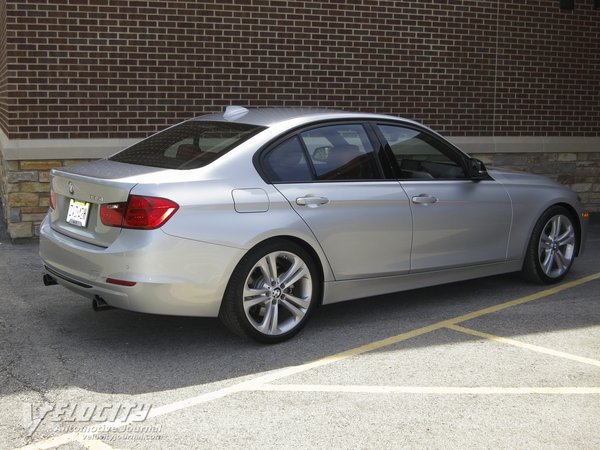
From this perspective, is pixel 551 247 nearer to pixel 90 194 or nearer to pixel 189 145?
pixel 189 145

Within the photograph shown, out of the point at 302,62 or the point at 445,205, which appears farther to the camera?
the point at 302,62

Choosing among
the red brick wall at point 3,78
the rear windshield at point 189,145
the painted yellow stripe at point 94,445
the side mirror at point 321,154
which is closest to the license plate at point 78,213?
the rear windshield at point 189,145

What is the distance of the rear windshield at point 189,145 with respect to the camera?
575 cm

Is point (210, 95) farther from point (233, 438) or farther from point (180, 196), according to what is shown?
point (233, 438)

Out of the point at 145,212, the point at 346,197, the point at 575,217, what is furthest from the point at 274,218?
the point at 575,217

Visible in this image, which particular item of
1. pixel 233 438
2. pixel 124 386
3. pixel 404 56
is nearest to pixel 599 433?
pixel 233 438

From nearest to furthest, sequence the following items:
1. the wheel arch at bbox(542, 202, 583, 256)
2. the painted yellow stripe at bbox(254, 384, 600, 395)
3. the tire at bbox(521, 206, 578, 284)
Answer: the painted yellow stripe at bbox(254, 384, 600, 395) < the tire at bbox(521, 206, 578, 284) < the wheel arch at bbox(542, 202, 583, 256)

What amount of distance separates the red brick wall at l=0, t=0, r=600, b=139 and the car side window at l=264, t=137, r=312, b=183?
4466 mm

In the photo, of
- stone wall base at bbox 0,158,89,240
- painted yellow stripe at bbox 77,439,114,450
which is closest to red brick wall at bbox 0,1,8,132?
stone wall base at bbox 0,158,89,240

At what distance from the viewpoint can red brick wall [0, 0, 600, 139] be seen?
9.63 metres

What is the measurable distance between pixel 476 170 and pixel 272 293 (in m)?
2.32

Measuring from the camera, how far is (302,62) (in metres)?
10.8

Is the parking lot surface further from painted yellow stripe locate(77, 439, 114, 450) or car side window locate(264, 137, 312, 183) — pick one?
car side window locate(264, 137, 312, 183)

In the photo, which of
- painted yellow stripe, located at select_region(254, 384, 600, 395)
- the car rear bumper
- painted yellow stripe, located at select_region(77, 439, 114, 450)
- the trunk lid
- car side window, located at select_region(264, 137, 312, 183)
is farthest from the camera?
car side window, located at select_region(264, 137, 312, 183)
